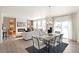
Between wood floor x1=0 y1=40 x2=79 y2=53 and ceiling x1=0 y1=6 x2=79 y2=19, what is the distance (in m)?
0.57

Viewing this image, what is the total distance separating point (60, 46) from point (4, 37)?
4.00 feet

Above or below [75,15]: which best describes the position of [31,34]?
below

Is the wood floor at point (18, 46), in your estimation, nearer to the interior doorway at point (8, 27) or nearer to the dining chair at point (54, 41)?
the interior doorway at point (8, 27)

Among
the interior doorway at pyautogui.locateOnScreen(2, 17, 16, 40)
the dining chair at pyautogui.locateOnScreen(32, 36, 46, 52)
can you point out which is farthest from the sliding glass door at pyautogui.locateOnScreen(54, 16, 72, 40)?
the interior doorway at pyautogui.locateOnScreen(2, 17, 16, 40)

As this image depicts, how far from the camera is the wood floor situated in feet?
6.97

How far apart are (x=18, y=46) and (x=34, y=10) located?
84 cm

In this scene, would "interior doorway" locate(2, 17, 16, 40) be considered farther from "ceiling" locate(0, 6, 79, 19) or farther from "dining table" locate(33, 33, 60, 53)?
"dining table" locate(33, 33, 60, 53)

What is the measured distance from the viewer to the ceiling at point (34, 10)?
214 cm

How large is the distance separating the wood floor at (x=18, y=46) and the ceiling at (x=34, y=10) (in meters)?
0.57
